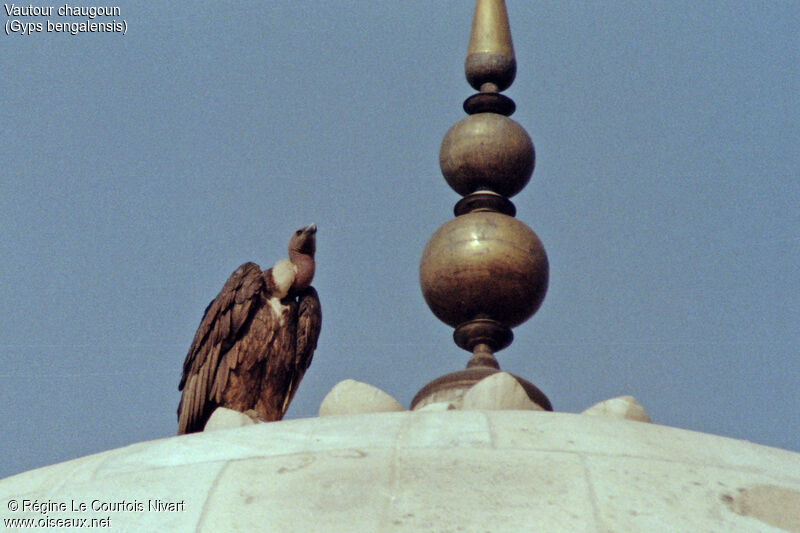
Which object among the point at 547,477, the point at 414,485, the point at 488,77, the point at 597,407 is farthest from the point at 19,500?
the point at 488,77

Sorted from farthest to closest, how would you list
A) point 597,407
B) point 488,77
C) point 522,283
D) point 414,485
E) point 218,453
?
point 488,77 → point 522,283 → point 597,407 → point 218,453 → point 414,485

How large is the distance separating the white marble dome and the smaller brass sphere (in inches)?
156

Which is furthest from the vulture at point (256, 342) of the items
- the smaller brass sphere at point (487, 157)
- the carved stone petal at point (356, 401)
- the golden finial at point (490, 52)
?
the carved stone petal at point (356, 401)

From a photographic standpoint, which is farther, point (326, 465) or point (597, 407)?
point (597, 407)

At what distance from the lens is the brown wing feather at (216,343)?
1187 cm

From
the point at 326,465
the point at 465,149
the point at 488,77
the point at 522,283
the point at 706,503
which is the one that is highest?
the point at 488,77

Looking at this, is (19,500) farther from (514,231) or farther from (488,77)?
(488,77)

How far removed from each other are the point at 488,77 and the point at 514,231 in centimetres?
170

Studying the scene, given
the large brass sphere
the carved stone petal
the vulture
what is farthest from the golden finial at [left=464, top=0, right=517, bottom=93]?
the carved stone petal

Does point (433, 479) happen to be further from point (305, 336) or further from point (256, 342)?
point (305, 336)

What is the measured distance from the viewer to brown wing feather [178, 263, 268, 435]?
11.9 meters

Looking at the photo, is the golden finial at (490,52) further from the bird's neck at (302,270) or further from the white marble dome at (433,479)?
the white marble dome at (433,479)

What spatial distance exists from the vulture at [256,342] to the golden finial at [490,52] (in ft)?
6.93

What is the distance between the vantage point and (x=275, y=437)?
7.89 meters
